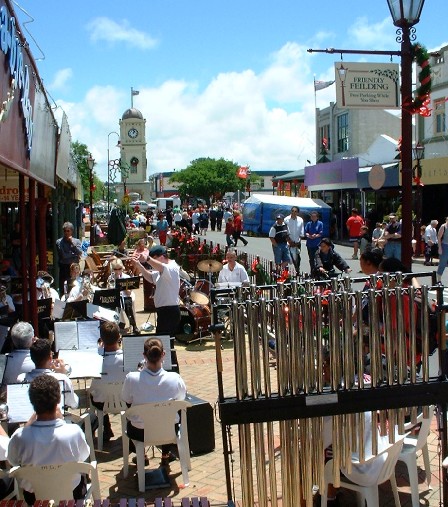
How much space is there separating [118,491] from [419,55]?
6937 millimetres

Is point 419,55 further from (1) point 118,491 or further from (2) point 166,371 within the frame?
(1) point 118,491

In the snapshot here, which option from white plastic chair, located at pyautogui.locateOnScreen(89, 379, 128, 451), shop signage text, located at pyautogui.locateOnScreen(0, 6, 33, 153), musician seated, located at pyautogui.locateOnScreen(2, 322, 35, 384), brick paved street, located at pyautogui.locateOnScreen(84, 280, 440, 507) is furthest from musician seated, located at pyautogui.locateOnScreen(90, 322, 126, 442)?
shop signage text, located at pyautogui.locateOnScreen(0, 6, 33, 153)

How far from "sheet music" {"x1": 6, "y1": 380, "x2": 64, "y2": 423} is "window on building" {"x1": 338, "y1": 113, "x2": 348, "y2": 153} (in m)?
44.3

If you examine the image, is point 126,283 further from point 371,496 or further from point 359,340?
point 359,340

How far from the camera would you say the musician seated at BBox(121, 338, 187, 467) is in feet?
19.6

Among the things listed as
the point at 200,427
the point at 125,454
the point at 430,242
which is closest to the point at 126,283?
the point at 200,427

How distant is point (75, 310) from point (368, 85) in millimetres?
5188

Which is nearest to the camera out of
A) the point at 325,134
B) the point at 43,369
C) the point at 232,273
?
the point at 43,369

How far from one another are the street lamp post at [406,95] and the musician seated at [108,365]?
335 centimetres

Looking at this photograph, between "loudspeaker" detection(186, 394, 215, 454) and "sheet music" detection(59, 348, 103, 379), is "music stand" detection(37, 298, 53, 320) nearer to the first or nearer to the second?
"sheet music" detection(59, 348, 103, 379)

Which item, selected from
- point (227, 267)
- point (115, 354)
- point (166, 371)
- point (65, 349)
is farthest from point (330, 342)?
point (227, 267)

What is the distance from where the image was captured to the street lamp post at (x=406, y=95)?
8.13 metres

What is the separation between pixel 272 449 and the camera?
14.9ft

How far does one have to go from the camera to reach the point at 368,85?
10.2m
